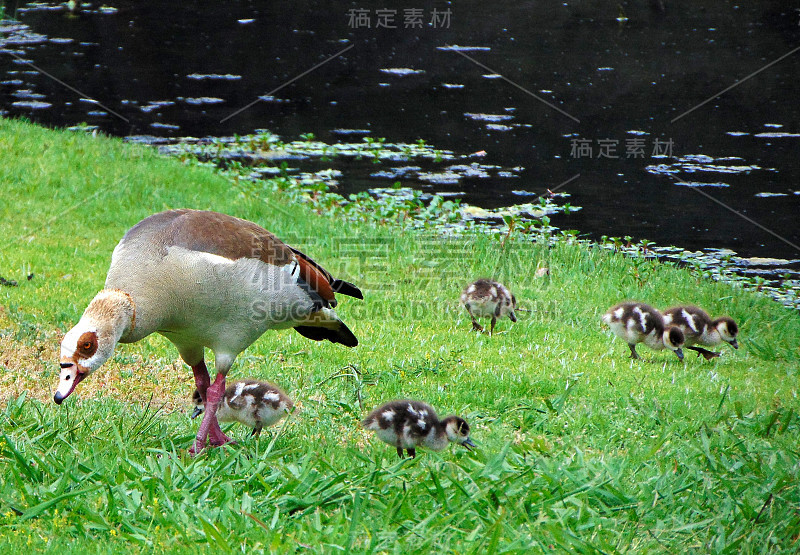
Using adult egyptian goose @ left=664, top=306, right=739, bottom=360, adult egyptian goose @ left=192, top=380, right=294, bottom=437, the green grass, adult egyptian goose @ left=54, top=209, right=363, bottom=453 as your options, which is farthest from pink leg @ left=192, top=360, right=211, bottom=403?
adult egyptian goose @ left=664, top=306, right=739, bottom=360

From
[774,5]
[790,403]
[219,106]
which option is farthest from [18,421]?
[774,5]

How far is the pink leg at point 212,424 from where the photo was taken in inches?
188

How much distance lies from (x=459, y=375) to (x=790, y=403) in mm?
2492

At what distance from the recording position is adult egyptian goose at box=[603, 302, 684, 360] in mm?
7145

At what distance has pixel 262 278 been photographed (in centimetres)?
500

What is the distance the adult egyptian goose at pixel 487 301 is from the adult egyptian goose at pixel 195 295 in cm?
255

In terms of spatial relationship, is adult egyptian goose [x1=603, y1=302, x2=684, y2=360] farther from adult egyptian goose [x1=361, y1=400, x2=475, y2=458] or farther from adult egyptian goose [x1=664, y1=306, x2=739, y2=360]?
adult egyptian goose [x1=361, y1=400, x2=475, y2=458]

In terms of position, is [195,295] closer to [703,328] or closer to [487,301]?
[487,301]

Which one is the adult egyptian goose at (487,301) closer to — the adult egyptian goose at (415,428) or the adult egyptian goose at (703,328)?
the adult egyptian goose at (703,328)

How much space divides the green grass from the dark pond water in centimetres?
381

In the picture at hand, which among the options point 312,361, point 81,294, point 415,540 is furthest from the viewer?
point 81,294

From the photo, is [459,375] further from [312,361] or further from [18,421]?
[18,421]

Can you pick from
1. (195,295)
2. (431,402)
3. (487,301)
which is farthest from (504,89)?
(195,295)

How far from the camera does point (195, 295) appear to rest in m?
4.67
